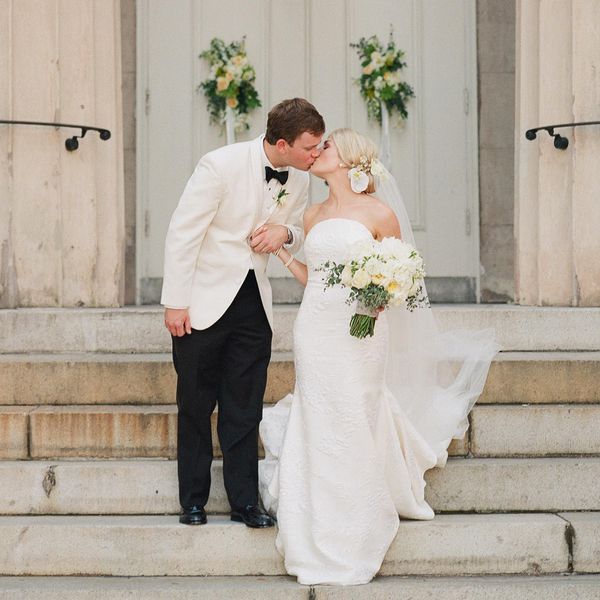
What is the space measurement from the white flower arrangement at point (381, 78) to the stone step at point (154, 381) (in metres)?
2.63

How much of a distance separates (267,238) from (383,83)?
3.26 metres

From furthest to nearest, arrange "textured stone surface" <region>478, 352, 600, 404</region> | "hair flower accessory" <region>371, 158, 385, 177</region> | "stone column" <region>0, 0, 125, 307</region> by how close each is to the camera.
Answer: "stone column" <region>0, 0, 125, 307</region> → "textured stone surface" <region>478, 352, 600, 404</region> → "hair flower accessory" <region>371, 158, 385, 177</region>

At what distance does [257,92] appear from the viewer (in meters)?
7.48

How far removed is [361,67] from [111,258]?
2.45 m

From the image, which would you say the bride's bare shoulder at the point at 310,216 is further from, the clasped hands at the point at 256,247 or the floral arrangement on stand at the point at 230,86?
the floral arrangement on stand at the point at 230,86

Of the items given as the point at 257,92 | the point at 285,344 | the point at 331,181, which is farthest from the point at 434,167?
the point at 331,181

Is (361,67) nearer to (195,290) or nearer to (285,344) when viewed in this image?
(285,344)

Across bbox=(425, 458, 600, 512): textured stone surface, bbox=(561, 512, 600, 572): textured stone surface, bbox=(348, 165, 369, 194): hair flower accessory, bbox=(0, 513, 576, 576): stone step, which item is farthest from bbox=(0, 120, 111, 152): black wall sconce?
bbox=(561, 512, 600, 572): textured stone surface

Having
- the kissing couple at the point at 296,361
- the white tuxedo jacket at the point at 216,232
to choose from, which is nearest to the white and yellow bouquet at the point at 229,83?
the kissing couple at the point at 296,361

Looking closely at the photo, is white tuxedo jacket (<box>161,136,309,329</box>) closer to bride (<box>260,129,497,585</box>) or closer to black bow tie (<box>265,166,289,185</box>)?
black bow tie (<box>265,166,289,185</box>)

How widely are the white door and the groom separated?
9.66 ft

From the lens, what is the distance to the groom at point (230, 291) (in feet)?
14.5

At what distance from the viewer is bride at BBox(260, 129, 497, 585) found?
438 cm

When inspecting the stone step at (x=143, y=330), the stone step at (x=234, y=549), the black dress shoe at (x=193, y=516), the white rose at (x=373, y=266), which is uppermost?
the white rose at (x=373, y=266)
